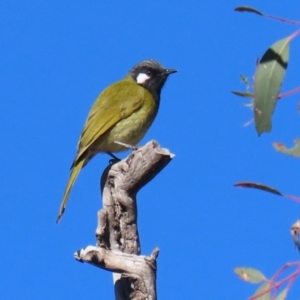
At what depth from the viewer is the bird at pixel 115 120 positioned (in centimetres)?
590

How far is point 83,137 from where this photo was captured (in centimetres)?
601

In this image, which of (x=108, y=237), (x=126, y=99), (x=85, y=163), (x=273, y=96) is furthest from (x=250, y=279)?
(x=126, y=99)

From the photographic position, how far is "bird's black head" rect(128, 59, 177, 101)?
6.78 m

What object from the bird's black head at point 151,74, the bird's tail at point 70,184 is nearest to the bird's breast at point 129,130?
the bird's tail at point 70,184

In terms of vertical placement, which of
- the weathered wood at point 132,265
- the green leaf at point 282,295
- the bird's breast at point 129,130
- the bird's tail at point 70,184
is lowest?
the green leaf at point 282,295

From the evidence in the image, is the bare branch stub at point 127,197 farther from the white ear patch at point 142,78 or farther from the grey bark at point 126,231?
the white ear patch at point 142,78

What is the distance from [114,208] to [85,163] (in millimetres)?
2042

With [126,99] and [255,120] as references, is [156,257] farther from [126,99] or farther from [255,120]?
[126,99]

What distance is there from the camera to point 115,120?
6008 mm

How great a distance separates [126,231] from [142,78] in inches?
133

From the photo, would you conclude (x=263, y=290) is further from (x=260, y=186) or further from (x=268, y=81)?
(x=268, y=81)

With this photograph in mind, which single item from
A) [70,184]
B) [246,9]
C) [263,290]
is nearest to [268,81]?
[246,9]

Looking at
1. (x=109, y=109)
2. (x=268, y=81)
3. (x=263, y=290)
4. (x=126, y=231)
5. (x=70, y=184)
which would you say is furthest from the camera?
(x=109, y=109)

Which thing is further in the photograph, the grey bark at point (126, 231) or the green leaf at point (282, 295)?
the grey bark at point (126, 231)
